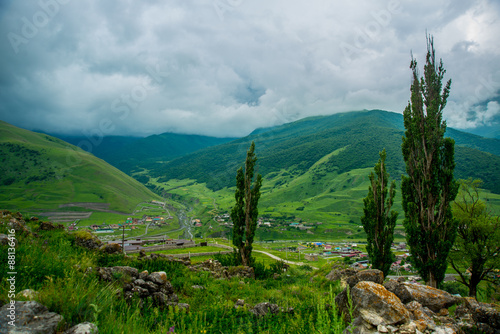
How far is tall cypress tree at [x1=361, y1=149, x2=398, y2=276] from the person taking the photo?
1986 centimetres

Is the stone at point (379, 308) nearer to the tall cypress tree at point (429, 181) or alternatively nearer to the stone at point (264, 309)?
the stone at point (264, 309)

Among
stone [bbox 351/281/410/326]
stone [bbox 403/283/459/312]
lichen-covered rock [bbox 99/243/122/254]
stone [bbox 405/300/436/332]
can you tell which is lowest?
lichen-covered rock [bbox 99/243/122/254]

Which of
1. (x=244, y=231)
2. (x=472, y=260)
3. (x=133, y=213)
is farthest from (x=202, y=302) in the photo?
(x=133, y=213)

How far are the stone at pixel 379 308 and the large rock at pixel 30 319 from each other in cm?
562

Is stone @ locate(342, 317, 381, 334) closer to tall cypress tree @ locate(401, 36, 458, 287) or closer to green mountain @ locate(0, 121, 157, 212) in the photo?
tall cypress tree @ locate(401, 36, 458, 287)

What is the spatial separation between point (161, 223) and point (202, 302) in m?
135

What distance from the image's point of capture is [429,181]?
18.3 metres

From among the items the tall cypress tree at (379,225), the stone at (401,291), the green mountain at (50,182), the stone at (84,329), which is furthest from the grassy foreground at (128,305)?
the green mountain at (50,182)

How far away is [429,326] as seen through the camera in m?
5.54

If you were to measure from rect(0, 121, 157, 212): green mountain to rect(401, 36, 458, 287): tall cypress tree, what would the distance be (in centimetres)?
16513

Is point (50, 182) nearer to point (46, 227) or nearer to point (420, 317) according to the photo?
point (46, 227)

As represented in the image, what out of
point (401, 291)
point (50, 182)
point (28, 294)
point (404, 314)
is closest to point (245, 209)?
point (401, 291)

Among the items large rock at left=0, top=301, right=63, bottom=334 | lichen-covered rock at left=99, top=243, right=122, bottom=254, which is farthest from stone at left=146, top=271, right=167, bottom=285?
lichen-covered rock at left=99, top=243, right=122, bottom=254

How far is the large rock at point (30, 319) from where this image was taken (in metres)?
3.08
